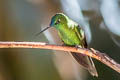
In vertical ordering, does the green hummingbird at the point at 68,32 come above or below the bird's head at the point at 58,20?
below

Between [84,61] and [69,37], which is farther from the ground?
[69,37]

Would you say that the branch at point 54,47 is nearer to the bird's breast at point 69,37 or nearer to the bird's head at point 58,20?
the bird's head at point 58,20

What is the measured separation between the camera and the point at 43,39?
349 cm

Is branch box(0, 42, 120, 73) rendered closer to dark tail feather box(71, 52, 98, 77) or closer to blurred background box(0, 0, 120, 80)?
dark tail feather box(71, 52, 98, 77)

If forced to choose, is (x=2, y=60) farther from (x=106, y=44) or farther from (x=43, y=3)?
(x=106, y=44)

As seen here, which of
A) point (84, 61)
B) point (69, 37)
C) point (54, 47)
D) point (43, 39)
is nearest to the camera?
point (54, 47)

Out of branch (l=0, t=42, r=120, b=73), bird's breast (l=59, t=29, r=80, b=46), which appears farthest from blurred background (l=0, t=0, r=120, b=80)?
branch (l=0, t=42, r=120, b=73)

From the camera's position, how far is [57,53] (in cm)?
370

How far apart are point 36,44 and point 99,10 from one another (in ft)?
8.67

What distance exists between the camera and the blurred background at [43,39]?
3248mm

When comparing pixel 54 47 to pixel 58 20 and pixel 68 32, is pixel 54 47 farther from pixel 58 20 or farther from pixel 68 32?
pixel 68 32

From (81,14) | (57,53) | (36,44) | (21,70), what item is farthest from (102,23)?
(36,44)

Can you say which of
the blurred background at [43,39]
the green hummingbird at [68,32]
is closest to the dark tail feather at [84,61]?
the green hummingbird at [68,32]

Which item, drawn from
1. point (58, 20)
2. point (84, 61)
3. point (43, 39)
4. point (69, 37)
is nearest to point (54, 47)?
point (84, 61)
